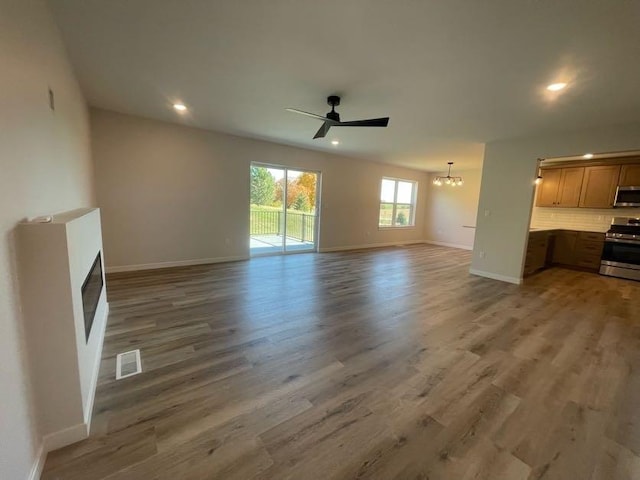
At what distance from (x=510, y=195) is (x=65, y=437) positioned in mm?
5855

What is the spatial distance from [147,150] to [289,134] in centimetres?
235

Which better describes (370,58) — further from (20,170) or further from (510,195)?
(510,195)

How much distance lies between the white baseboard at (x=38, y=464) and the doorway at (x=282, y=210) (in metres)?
4.49

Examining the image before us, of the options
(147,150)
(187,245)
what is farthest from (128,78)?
(187,245)

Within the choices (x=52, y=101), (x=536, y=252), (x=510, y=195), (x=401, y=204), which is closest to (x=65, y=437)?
(x=52, y=101)

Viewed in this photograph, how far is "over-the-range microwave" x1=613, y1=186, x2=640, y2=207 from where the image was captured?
4969 millimetres

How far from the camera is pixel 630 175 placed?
5062 millimetres

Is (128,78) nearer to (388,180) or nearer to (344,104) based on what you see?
(344,104)

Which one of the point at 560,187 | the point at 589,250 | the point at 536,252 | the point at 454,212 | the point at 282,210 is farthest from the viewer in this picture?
the point at 454,212

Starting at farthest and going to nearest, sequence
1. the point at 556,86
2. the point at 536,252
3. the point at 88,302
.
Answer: the point at 536,252 → the point at 556,86 → the point at 88,302

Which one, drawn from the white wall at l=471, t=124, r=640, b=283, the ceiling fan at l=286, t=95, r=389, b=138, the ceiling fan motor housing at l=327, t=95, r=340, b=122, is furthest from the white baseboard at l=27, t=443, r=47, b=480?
the white wall at l=471, t=124, r=640, b=283

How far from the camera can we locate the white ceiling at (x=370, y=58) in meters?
1.70

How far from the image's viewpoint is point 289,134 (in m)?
4.84

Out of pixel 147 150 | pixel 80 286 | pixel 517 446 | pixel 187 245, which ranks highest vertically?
pixel 147 150
